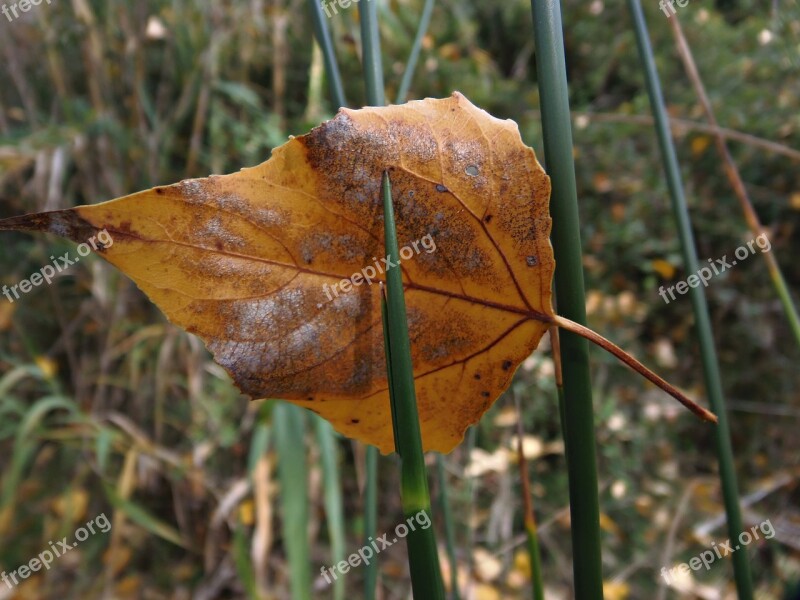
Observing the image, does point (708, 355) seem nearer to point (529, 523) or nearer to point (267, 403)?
point (529, 523)

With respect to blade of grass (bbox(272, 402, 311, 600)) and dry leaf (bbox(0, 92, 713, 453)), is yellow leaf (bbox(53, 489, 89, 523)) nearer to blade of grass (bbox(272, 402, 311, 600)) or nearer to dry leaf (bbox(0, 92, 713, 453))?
blade of grass (bbox(272, 402, 311, 600))

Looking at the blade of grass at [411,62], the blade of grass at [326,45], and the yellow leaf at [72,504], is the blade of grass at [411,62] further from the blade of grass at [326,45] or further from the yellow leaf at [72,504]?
the yellow leaf at [72,504]

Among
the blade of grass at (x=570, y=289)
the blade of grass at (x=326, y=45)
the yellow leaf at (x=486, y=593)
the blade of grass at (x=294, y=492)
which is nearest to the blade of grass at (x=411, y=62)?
the blade of grass at (x=326, y=45)

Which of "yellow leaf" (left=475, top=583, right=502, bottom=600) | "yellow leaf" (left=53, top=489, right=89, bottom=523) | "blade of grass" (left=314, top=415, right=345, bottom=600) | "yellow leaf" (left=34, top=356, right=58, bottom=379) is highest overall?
"yellow leaf" (left=34, top=356, right=58, bottom=379)

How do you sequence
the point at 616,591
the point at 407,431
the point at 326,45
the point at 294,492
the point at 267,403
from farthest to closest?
1. the point at 616,591
2. the point at 267,403
3. the point at 294,492
4. the point at 326,45
5. the point at 407,431

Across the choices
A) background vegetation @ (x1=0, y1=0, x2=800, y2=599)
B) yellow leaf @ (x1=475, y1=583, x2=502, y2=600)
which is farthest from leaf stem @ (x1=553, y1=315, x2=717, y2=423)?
yellow leaf @ (x1=475, y1=583, x2=502, y2=600)

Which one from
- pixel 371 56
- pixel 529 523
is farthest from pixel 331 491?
pixel 371 56
